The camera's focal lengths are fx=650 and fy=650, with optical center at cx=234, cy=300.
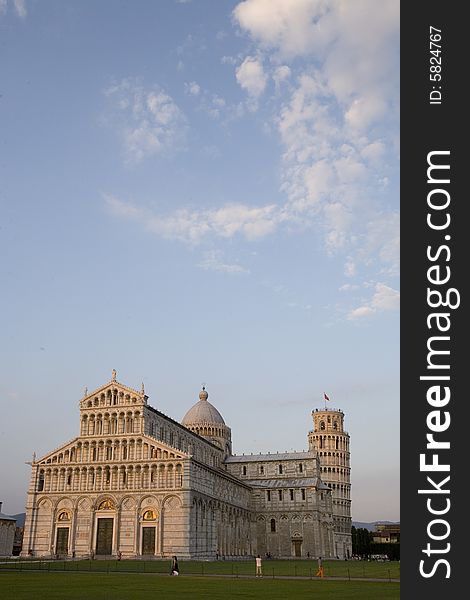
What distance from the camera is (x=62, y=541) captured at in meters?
79.1

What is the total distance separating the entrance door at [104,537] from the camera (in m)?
77.2

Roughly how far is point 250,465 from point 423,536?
103978 millimetres

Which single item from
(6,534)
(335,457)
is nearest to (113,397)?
(6,534)

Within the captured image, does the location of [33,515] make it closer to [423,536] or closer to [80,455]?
[80,455]

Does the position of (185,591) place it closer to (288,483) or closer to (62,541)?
(62,541)

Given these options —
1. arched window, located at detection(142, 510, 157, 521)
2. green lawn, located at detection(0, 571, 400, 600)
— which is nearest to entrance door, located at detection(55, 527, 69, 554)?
arched window, located at detection(142, 510, 157, 521)

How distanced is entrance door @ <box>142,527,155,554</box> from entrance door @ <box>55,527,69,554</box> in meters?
9.88

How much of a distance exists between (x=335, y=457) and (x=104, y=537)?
70.7m

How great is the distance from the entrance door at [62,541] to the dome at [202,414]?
139 ft

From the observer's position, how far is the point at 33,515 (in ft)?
265

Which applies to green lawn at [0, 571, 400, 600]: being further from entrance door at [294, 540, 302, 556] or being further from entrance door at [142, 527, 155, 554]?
entrance door at [294, 540, 302, 556]

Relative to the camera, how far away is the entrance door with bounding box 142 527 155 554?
248 feet

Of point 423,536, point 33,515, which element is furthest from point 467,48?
point 33,515

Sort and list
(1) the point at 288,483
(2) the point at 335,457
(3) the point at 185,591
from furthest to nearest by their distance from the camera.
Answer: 1. (2) the point at 335,457
2. (1) the point at 288,483
3. (3) the point at 185,591
